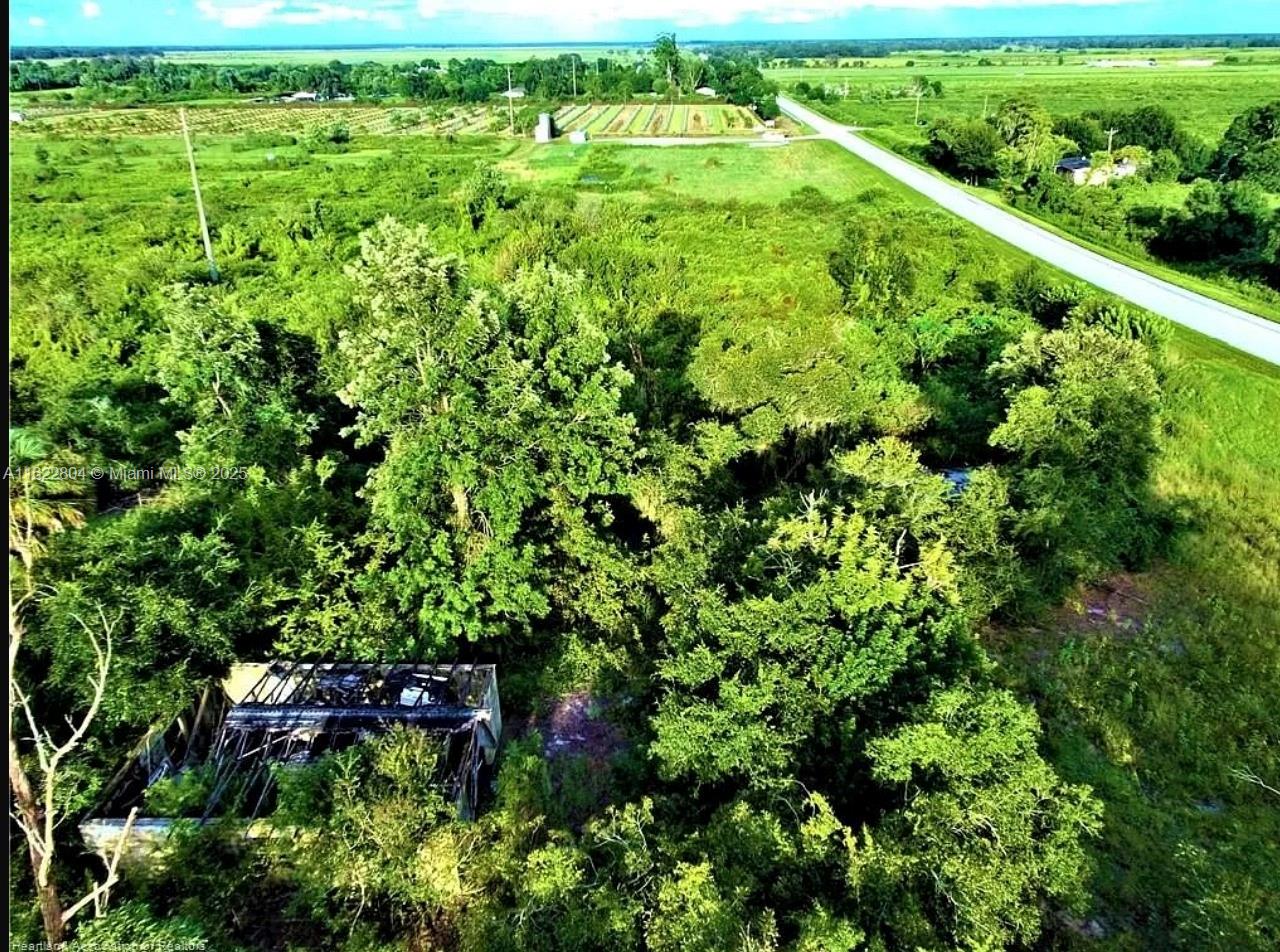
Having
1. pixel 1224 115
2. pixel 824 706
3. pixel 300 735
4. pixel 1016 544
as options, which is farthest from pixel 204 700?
pixel 1224 115

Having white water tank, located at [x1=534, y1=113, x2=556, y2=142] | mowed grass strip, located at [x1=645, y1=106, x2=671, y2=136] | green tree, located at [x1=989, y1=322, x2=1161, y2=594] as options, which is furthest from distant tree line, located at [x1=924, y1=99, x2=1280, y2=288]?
white water tank, located at [x1=534, y1=113, x2=556, y2=142]

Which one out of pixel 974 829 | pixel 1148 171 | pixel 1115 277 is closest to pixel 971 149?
pixel 1148 171

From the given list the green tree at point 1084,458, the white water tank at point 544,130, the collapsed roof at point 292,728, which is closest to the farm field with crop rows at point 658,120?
the white water tank at point 544,130

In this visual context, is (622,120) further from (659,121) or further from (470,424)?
(470,424)

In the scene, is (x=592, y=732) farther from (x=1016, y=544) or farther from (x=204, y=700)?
(x=1016, y=544)

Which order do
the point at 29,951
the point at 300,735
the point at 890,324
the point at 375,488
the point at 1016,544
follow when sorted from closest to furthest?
the point at 29,951, the point at 300,735, the point at 375,488, the point at 1016,544, the point at 890,324

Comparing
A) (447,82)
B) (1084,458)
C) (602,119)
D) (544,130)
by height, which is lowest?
(1084,458)
